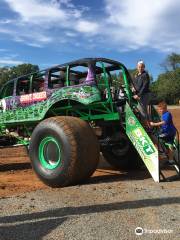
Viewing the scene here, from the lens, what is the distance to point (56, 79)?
32.7 feet

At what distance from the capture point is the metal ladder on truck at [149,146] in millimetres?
8234

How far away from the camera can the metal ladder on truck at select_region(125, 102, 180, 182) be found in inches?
324

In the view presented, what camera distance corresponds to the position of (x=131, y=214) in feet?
19.2

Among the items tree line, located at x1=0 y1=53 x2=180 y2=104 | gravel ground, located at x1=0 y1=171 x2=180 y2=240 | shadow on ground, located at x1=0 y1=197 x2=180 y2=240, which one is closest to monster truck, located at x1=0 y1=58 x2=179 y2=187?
gravel ground, located at x1=0 y1=171 x2=180 y2=240

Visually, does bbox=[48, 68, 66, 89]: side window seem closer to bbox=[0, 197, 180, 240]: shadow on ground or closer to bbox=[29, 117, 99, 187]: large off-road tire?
bbox=[29, 117, 99, 187]: large off-road tire

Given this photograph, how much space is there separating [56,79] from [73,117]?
1.56 metres

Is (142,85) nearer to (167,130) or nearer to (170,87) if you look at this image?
(167,130)

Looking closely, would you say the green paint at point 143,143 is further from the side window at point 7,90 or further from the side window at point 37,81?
the side window at point 7,90

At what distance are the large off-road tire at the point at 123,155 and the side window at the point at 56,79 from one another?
1861mm

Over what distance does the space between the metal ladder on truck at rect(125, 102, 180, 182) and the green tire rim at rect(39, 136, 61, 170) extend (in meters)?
1.51

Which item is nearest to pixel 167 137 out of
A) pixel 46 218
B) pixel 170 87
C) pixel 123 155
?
pixel 123 155

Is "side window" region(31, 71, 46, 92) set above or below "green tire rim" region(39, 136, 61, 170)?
above

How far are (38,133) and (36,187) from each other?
3.75ft

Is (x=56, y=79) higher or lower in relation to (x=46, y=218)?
higher
